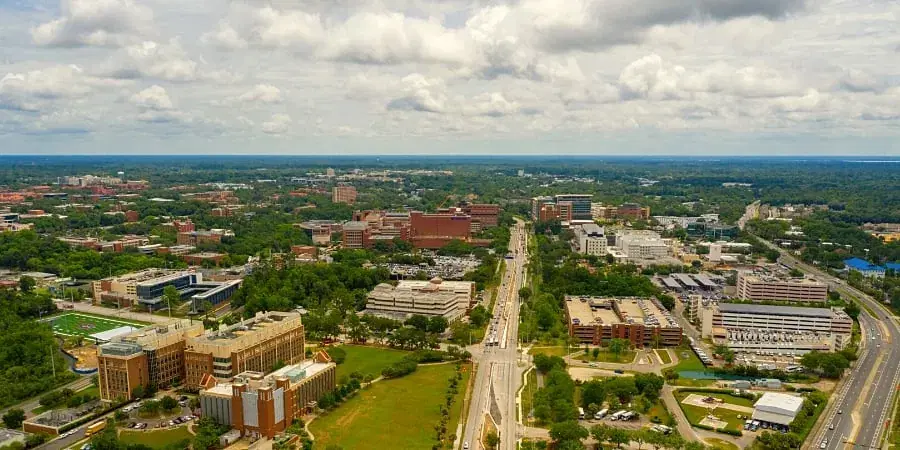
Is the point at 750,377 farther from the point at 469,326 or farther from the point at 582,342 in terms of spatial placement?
the point at 469,326

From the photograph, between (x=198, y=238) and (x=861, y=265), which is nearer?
(x=861, y=265)

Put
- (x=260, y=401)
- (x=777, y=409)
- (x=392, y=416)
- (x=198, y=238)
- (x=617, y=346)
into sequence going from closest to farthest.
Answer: (x=260, y=401) → (x=777, y=409) → (x=392, y=416) → (x=617, y=346) → (x=198, y=238)

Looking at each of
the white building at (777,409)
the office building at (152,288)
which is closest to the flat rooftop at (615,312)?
the white building at (777,409)

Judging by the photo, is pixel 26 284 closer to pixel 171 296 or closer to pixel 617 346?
pixel 171 296

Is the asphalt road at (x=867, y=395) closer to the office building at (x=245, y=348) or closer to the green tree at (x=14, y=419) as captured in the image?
the office building at (x=245, y=348)

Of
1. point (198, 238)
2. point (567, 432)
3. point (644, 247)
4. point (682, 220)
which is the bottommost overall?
point (567, 432)

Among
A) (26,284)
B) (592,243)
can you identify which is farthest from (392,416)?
(592,243)

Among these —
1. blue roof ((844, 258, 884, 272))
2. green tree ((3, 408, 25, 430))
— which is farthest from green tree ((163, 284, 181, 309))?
blue roof ((844, 258, 884, 272))

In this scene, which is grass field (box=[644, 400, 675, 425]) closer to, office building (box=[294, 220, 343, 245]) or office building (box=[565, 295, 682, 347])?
office building (box=[565, 295, 682, 347])
